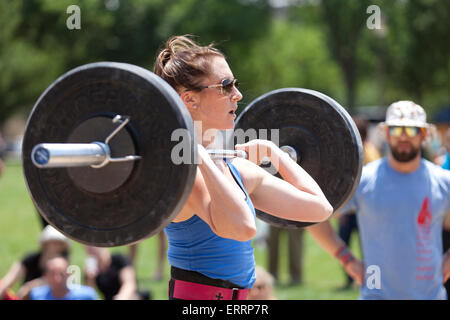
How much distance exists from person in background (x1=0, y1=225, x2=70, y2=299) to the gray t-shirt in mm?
2791

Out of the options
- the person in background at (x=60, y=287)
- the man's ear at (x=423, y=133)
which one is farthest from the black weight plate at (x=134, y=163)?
the person in background at (x=60, y=287)

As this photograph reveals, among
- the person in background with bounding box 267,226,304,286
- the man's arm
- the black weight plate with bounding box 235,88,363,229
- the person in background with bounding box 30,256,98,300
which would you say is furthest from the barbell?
the person in background with bounding box 267,226,304,286

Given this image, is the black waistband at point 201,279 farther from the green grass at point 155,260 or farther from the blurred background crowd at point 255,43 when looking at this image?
the blurred background crowd at point 255,43

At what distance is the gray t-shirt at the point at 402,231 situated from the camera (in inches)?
134

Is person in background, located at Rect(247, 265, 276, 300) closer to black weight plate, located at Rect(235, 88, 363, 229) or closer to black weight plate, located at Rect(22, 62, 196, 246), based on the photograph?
black weight plate, located at Rect(235, 88, 363, 229)

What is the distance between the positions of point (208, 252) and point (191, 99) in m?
0.56

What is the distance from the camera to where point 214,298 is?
217 centimetres

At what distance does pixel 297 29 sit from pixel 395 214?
114 ft

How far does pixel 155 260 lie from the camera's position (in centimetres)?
848

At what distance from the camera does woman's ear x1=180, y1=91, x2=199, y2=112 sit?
2209mm

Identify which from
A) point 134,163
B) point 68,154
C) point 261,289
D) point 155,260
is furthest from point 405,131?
point 155,260

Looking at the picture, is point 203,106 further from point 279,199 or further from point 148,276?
point 148,276

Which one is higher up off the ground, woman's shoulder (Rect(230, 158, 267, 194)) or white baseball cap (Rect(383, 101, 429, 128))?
white baseball cap (Rect(383, 101, 429, 128))
